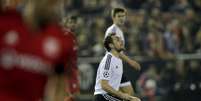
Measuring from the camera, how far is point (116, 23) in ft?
38.7

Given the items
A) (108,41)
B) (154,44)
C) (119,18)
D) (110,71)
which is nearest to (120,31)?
(119,18)

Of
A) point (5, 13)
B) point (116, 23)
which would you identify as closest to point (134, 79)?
point (116, 23)

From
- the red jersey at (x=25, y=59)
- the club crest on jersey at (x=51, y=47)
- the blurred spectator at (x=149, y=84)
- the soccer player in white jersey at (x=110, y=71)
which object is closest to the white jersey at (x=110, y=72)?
the soccer player in white jersey at (x=110, y=71)

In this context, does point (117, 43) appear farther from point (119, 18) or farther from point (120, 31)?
point (119, 18)

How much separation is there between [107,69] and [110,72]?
0.24 ft

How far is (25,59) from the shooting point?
3.59 m

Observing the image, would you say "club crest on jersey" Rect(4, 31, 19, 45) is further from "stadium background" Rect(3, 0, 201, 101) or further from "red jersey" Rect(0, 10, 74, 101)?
"stadium background" Rect(3, 0, 201, 101)

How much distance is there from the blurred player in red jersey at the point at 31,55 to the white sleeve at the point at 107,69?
23.7ft

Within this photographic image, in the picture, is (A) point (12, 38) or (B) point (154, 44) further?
(B) point (154, 44)

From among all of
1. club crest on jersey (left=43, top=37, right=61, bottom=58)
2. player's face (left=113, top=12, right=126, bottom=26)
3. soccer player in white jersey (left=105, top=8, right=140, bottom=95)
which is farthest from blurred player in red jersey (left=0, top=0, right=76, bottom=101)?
player's face (left=113, top=12, right=126, bottom=26)

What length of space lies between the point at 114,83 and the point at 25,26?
7.59m

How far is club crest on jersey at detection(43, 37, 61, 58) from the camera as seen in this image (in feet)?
11.3

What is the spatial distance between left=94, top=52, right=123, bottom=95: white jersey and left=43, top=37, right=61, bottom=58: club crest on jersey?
7.41 m

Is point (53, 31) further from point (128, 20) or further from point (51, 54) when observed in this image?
point (128, 20)
